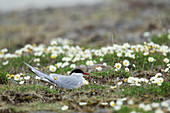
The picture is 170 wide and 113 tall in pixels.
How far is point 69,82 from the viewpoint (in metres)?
4.60

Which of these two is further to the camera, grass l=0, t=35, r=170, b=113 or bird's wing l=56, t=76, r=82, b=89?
bird's wing l=56, t=76, r=82, b=89

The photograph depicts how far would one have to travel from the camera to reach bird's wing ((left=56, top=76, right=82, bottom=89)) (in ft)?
15.0

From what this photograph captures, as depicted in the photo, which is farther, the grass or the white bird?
the white bird

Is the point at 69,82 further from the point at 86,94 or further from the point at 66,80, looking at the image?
the point at 86,94

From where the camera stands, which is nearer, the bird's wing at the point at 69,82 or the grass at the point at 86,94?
the grass at the point at 86,94

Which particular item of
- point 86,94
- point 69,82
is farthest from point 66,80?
point 86,94

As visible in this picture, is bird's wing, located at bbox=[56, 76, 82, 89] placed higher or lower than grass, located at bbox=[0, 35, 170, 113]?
Answer: higher

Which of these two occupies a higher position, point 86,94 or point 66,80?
point 66,80

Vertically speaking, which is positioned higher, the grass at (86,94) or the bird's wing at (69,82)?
the bird's wing at (69,82)

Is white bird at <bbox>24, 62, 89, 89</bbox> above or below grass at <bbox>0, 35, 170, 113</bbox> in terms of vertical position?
above

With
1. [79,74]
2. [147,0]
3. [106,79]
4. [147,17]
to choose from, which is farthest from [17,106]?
[147,0]

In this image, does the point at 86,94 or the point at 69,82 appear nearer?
the point at 86,94

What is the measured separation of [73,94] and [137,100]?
1.19m

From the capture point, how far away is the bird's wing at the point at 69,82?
4.59 meters
